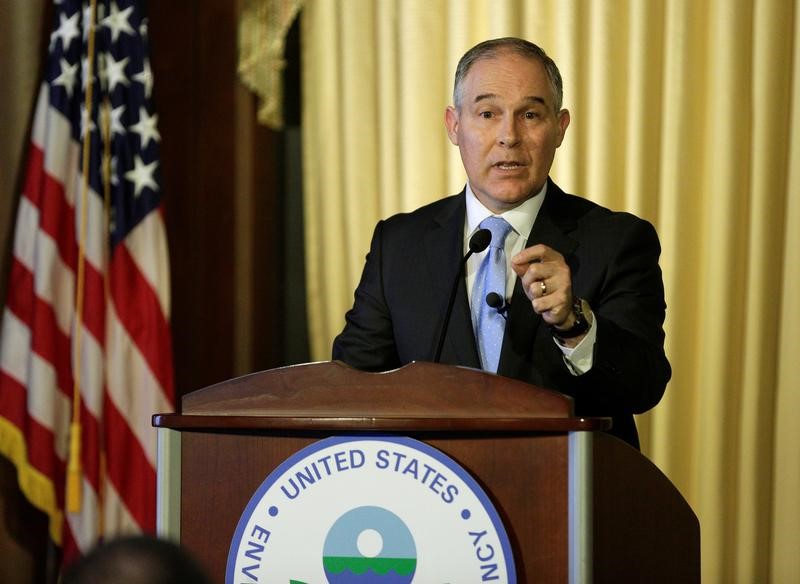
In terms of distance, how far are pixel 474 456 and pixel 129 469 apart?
100 inches

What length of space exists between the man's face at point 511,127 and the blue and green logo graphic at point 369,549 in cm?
114

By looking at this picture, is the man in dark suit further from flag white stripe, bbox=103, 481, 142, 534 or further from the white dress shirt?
flag white stripe, bbox=103, 481, 142, 534

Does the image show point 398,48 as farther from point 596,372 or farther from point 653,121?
point 596,372

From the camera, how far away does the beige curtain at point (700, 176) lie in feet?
12.6

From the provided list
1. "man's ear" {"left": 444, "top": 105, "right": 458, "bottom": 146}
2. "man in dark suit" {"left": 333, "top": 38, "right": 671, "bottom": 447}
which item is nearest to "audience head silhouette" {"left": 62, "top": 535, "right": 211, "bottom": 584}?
"man in dark suit" {"left": 333, "top": 38, "right": 671, "bottom": 447}

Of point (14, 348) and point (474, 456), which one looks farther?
point (14, 348)

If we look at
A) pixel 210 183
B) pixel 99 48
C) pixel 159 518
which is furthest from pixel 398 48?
pixel 159 518

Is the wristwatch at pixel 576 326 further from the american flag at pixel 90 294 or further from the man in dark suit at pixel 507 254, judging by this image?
the american flag at pixel 90 294

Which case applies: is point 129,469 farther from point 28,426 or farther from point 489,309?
point 489,309

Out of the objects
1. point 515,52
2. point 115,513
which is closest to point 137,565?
point 515,52

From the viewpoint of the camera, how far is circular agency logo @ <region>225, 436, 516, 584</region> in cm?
149

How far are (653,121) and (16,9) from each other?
2284mm

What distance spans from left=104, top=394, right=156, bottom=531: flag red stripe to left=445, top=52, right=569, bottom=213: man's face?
188 centimetres

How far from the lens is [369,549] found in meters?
1.50
